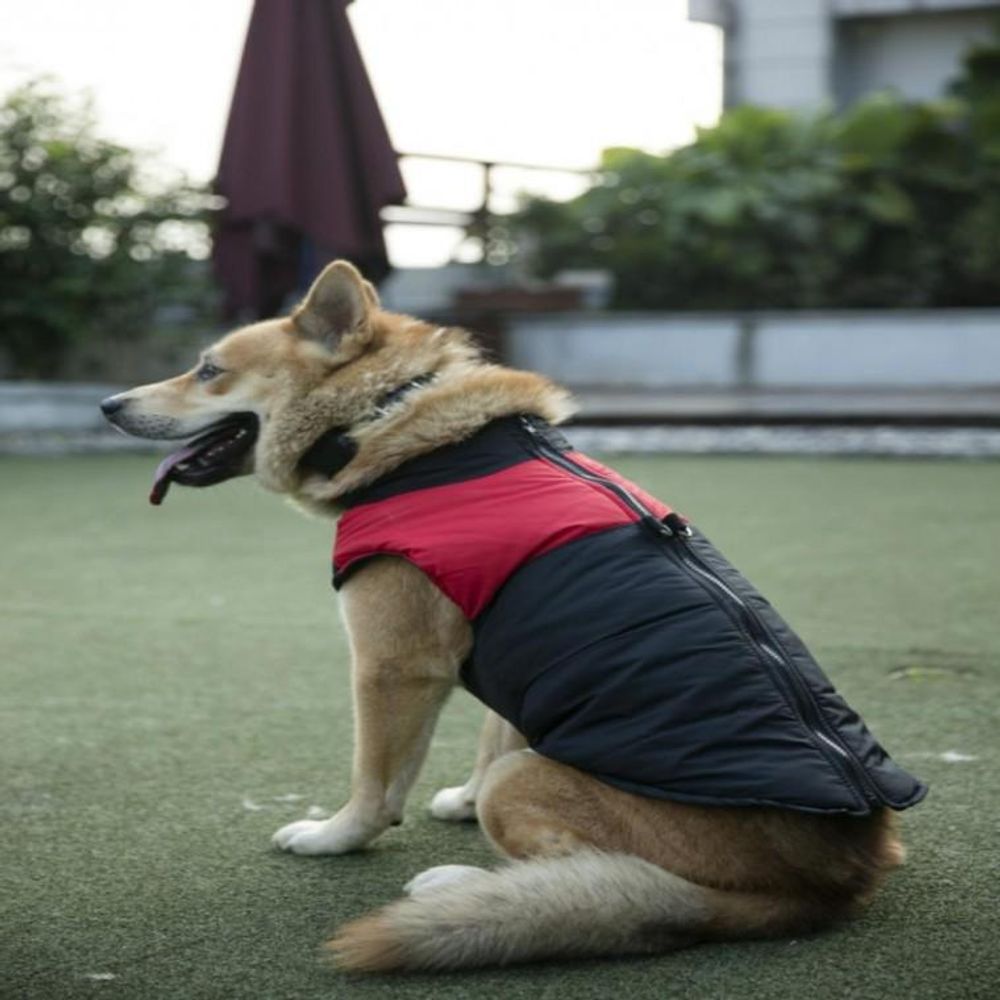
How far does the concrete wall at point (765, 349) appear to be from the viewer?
13023mm

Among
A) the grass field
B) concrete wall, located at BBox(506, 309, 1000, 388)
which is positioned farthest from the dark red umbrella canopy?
concrete wall, located at BBox(506, 309, 1000, 388)

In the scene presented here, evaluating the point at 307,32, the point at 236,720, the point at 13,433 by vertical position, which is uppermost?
the point at 307,32

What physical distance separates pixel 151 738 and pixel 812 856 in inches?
74.3

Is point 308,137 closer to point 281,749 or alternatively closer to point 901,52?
point 281,749

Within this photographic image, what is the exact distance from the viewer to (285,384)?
3.16 meters

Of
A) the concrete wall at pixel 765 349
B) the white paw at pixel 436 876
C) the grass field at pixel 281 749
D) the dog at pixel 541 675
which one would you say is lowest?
the concrete wall at pixel 765 349

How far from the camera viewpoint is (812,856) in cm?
248

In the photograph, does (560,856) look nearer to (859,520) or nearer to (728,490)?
(859,520)

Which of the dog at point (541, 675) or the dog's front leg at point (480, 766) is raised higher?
the dog at point (541, 675)

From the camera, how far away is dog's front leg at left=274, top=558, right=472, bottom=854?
286 centimetres

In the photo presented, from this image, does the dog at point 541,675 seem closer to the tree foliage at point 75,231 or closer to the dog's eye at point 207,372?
the dog's eye at point 207,372

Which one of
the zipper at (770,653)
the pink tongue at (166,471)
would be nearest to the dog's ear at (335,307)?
the pink tongue at (166,471)

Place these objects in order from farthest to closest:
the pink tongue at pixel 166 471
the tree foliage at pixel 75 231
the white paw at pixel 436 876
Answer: the tree foliage at pixel 75 231
the pink tongue at pixel 166 471
the white paw at pixel 436 876

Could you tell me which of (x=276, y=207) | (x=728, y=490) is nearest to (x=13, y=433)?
(x=276, y=207)
